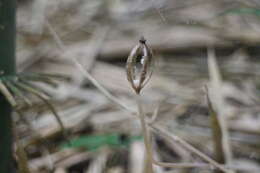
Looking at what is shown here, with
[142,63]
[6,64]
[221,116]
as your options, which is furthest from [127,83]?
[142,63]

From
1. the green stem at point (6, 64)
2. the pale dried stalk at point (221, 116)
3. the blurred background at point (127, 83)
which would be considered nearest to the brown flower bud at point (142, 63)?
the blurred background at point (127, 83)

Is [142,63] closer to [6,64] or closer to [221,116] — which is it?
[6,64]

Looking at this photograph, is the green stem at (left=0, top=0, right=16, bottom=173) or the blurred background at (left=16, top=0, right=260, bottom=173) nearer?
the green stem at (left=0, top=0, right=16, bottom=173)

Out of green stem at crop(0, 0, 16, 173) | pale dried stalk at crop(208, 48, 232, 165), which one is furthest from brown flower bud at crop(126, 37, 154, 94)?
pale dried stalk at crop(208, 48, 232, 165)

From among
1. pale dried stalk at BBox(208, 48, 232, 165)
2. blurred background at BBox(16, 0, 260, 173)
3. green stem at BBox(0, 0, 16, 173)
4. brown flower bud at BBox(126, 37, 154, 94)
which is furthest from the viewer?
blurred background at BBox(16, 0, 260, 173)

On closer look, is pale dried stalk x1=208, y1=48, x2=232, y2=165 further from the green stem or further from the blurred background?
the green stem

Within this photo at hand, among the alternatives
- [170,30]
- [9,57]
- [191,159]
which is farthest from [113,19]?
[9,57]

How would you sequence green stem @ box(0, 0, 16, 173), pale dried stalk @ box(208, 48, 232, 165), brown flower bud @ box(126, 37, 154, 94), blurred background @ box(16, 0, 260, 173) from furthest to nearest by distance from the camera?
blurred background @ box(16, 0, 260, 173), pale dried stalk @ box(208, 48, 232, 165), green stem @ box(0, 0, 16, 173), brown flower bud @ box(126, 37, 154, 94)
